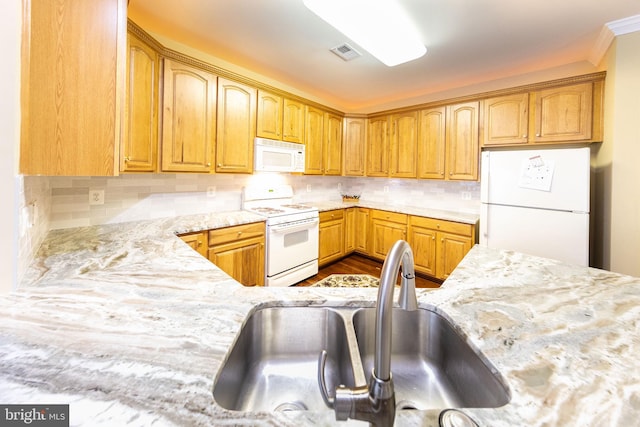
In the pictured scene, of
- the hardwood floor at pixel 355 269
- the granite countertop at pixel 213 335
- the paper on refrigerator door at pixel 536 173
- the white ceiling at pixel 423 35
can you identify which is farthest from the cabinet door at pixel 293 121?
the paper on refrigerator door at pixel 536 173

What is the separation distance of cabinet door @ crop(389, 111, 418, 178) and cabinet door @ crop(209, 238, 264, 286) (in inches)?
87.7

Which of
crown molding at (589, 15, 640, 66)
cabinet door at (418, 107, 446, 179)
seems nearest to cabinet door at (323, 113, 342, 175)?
cabinet door at (418, 107, 446, 179)

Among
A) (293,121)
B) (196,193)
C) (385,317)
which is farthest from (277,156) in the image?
(385,317)

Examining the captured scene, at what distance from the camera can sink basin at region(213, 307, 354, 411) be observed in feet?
2.64

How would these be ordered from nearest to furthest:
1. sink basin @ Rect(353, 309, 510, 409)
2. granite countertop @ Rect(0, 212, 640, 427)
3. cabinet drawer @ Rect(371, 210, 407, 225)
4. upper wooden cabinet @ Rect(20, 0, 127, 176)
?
granite countertop @ Rect(0, 212, 640, 427)
sink basin @ Rect(353, 309, 510, 409)
upper wooden cabinet @ Rect(20, 0, 127, 176)
cabinet drawer @ Rect(371, 210, 407, 225)

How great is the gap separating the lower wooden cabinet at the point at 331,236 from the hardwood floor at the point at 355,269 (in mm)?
109

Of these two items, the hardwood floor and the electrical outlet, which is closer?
the electrical outlet

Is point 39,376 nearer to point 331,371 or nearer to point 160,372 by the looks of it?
point 160,372

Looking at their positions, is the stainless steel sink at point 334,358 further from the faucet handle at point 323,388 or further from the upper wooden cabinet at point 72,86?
the upper wooden cabinet at point 72,86

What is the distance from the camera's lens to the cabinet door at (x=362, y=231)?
397cm

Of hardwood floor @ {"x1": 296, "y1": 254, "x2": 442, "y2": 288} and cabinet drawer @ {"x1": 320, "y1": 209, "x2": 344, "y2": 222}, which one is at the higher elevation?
cabinet drawer @ {"x1": 320, "y1": 209, "x2": 344, "y2": 222}

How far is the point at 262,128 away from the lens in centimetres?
294

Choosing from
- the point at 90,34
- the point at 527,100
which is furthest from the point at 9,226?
the point at 527,100

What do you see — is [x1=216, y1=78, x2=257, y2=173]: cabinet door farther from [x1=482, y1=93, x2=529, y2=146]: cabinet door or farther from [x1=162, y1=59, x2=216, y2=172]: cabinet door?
[x1=482, y1=93, x2=529, y2=146]: cabinet door
